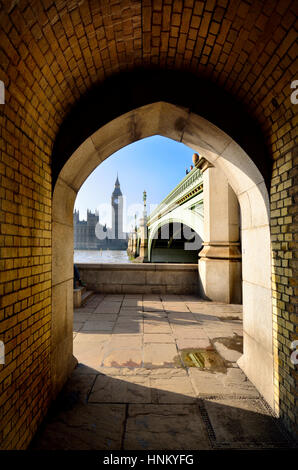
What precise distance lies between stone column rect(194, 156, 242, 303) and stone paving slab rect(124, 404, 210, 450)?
16.4ft

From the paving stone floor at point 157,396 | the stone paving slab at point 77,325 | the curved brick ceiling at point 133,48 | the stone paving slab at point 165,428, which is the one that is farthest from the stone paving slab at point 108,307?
the curved brick ceiling at point 133,48

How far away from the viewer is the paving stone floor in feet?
7.23

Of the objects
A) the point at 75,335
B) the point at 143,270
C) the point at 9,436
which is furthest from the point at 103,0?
the point at 143,270

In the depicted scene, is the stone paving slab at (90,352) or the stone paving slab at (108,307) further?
the stone paving slab at (108,307)

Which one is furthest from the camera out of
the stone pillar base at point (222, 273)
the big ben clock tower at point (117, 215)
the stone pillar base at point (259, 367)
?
the big ben clock tower at point (117, 215)

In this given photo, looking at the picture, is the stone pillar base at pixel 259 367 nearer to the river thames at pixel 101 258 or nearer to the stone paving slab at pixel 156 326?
the stone paving slab at pixel 156 326

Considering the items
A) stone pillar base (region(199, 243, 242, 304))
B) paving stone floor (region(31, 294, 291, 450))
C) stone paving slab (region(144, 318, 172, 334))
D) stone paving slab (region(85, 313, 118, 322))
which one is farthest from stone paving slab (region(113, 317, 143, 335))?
stone pillar base (region(199, 243, 242, 304))

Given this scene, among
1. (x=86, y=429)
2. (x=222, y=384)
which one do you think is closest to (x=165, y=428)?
(x=86, y=429)

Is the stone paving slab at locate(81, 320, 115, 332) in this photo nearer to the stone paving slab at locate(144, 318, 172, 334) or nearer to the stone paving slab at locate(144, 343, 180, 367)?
the stone paving slab at locate(144, 318, 172, 334)

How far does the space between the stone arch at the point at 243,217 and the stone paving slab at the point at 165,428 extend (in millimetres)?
944

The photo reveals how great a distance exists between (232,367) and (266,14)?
403 centimetres

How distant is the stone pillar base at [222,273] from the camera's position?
7.23m

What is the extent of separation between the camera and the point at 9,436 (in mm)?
1846

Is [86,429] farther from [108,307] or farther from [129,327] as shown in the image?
[108,307]
